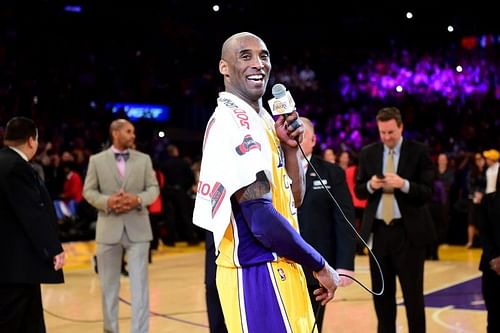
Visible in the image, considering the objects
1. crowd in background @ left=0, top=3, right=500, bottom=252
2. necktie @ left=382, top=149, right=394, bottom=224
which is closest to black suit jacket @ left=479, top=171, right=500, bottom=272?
necktie @ left=382, top=149, right=394, bottom=224

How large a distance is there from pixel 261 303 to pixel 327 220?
2.85 metres

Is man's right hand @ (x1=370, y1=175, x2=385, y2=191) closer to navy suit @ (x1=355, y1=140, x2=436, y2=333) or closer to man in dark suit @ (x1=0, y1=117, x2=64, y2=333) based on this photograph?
navy suit @ (x1=355, y1=140, x2=436, y2=333)

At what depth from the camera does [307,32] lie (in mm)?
25812

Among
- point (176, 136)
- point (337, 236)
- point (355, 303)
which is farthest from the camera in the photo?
point (176, 136)

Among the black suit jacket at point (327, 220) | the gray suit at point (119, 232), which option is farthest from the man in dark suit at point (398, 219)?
the gray suit at point (119, 232)

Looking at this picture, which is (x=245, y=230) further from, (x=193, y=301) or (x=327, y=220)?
(x=193, y=301)

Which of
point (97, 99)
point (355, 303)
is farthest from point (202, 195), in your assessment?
point (97, 99)

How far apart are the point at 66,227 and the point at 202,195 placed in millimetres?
11959

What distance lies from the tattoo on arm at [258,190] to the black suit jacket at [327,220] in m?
2.79

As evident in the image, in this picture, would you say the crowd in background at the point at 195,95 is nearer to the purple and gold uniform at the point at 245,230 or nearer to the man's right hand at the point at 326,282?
the purple and gold uniform at the point at 245,230

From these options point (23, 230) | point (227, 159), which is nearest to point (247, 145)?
point (227, 159)

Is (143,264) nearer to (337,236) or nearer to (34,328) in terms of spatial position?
(34,328)

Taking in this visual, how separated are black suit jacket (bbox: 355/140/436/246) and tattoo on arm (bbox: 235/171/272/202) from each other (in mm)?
3485

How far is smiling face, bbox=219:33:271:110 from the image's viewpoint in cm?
354
